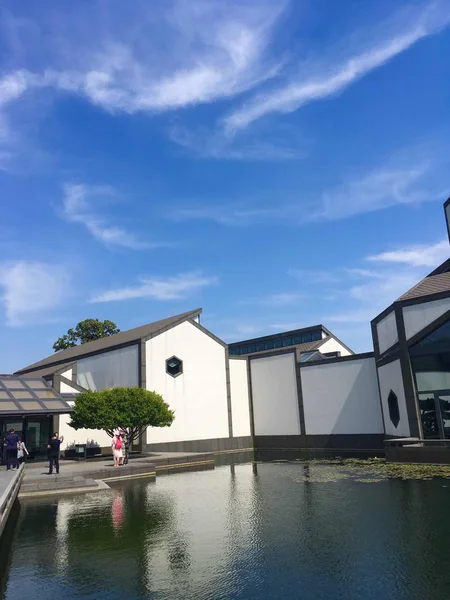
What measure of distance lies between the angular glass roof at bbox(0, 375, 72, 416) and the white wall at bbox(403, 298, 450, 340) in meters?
17.9

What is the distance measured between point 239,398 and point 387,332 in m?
14.1

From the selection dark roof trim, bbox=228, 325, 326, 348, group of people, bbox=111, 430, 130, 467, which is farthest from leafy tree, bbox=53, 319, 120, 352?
group of people, bbox=111, 430, 130, 467

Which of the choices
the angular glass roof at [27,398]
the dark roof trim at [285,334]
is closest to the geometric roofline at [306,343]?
the dark roof trim at [285,334]

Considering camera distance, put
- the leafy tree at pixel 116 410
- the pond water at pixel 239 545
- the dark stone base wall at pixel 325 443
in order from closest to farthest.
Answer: the pond water at pixel 239 545 → the leafy tree at pixel 116 410 → the dark stone base wall at pixel 325 443

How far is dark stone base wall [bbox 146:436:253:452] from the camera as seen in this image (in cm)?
3129

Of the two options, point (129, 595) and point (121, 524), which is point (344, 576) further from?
point (121, 524)

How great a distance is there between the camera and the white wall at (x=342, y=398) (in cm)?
3014

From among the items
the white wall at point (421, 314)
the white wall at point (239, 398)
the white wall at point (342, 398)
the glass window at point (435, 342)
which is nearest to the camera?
the glass window at point (435, 342)

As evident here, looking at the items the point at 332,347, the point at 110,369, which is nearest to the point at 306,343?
the point at 332,347

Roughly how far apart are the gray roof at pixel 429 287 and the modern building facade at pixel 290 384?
3.2 inches

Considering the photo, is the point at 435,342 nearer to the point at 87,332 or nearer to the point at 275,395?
the point at 275,395

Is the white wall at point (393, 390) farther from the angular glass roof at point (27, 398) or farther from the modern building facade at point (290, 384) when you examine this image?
the angular glass roof at point (27, 398)

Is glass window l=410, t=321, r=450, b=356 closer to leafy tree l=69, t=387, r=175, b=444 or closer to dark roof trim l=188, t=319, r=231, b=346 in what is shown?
leafy tree l=69, t=387, r=175, b=444

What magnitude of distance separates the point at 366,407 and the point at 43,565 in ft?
82.0
